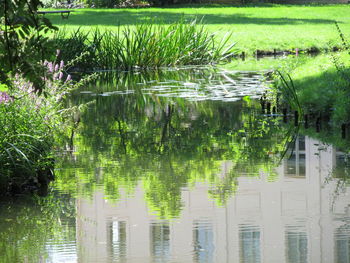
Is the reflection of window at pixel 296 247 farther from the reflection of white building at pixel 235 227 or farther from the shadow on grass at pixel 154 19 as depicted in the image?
the shadow on grass at pixel 154 19

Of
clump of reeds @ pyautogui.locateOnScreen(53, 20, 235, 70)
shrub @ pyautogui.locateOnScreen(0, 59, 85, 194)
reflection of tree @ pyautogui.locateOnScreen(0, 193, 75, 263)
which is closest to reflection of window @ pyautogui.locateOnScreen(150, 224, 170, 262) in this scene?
reflection of tree @ pyautogui.locateOnScreen(0, 193, 75, 263)

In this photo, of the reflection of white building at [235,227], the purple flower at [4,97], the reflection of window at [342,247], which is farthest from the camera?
the purple flower at [4,97]

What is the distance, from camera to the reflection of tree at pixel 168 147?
868 cm

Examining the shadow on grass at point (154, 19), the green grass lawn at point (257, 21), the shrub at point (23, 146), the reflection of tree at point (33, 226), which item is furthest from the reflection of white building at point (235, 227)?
the shadow on grass at point (154, 19)

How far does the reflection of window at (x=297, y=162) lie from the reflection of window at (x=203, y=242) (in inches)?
91.5

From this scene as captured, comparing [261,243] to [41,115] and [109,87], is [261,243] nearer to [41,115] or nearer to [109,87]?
[41,115]

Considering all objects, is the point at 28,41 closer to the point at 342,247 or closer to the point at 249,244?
the point at 249,244

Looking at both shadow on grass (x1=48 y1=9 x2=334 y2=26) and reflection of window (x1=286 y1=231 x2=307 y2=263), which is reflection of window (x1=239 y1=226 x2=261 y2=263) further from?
Answer: shadow on grass (x1=48 y1=9 x2=334 y2=26)

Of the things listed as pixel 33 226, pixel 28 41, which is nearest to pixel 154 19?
pixel 33 226

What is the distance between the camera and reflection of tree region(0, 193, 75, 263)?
6508 millimetres

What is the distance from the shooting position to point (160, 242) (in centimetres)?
665

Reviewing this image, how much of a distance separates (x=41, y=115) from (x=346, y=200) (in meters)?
3.24

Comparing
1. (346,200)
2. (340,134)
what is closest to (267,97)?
(340,134)

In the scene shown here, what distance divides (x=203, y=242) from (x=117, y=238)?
0.67 meters
